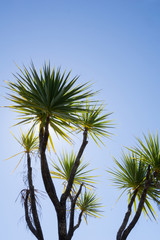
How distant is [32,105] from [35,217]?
1701 mm

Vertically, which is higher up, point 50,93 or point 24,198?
point 50,93

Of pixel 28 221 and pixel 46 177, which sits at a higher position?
pixel 46 177

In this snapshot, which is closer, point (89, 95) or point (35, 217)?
point (35, 217)

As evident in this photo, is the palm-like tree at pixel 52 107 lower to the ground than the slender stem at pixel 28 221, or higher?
higher

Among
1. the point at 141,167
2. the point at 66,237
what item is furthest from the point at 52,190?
the point at 141,167

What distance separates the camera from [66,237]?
359 cm

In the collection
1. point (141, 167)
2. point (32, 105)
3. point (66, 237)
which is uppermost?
point (32, 105)

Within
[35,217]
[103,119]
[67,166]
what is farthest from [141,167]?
[35,217]

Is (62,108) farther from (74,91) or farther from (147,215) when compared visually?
Answer: (147,215)

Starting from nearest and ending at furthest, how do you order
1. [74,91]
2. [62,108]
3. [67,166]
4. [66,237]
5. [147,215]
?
[66,237] → [62,108] → [74,91] → [147,215] → [67,166]

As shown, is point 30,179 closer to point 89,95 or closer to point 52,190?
point 52,190

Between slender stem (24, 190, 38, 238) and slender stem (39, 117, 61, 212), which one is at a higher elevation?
slender stem (39, 117, 61, 212)

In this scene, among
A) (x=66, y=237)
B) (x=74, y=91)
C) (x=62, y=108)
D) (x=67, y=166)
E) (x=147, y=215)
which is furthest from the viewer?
(x=67, y=166)

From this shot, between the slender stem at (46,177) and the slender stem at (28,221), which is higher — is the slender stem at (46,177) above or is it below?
above
